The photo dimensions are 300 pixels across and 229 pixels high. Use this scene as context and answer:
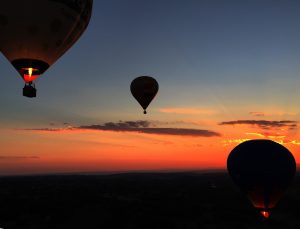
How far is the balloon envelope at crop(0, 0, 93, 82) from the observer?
12.2 m

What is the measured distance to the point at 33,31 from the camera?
12.4m

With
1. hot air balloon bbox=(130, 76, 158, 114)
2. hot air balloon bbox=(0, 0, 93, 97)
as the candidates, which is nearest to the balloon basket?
hot air balloon bbox=(0, 0, 93, 97)

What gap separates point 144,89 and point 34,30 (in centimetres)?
1546

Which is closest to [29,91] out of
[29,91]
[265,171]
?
[29,91]

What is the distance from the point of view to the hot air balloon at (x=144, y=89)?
89.3 ft

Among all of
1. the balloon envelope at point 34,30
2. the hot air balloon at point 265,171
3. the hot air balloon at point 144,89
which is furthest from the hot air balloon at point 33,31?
the hot air balloon at point 144,89

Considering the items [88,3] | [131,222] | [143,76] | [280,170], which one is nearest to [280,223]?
[131,222]

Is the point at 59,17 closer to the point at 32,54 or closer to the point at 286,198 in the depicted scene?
the point at 32,54

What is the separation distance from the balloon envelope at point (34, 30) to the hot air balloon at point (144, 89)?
1436cm

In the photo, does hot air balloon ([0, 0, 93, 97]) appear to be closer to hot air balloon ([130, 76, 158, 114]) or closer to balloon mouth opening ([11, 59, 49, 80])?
balloon mouth opening ([11, 59, 49, 80])

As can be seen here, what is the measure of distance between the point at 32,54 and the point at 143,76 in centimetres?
1605

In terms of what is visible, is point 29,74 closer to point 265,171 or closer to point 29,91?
point 29,91

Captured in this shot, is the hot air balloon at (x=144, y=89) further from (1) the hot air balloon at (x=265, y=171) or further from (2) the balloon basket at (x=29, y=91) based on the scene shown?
(2) the balloon basket at (x=29, y=91)

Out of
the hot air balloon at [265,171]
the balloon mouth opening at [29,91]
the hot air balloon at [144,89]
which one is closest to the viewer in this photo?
the balloon mouth opening at [29,91]
